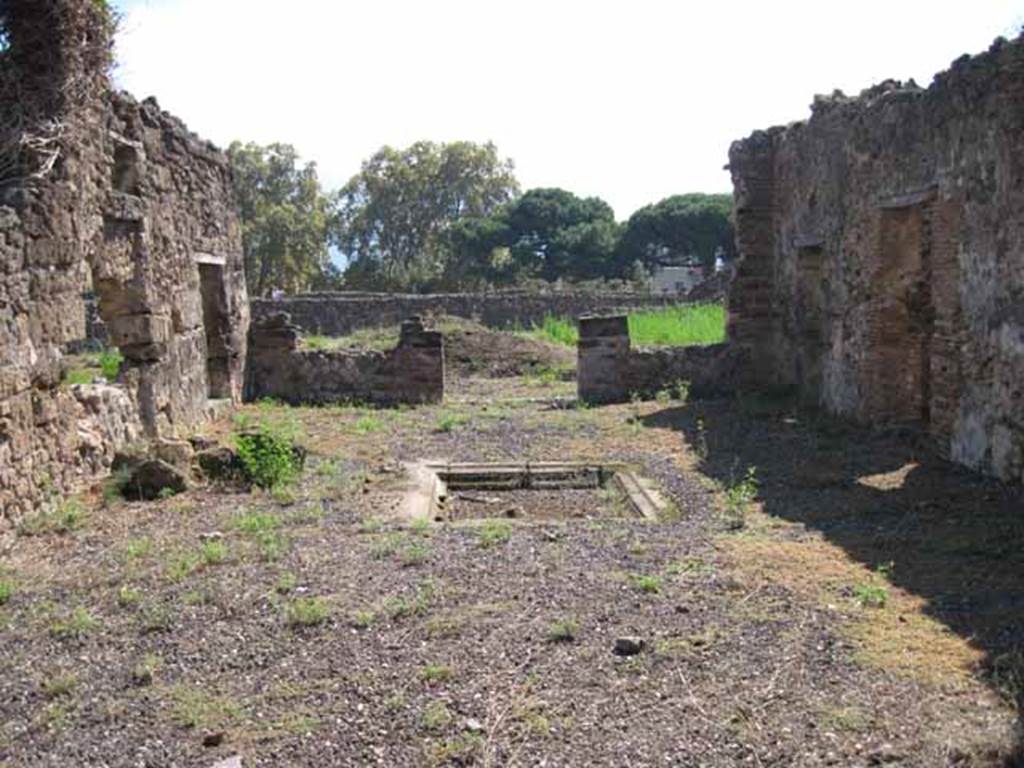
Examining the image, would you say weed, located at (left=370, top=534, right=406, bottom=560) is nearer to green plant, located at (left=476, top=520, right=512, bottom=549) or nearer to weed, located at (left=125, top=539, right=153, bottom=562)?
green plant, located at (left=476, top=520, right=512, bottom=549)

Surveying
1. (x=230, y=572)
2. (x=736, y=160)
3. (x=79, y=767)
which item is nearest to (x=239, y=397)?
(x=736, y=160)

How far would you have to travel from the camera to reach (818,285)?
11.6m

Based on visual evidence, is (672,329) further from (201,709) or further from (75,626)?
(201,709)

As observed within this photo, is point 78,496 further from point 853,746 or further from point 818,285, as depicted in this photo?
point 818,285

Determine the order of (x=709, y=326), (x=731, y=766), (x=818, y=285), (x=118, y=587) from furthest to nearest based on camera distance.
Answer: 1. (x=709, y=326)
2. (x=818, y=285)
3. (x=118, y=587)
4. (x=731, y=766)

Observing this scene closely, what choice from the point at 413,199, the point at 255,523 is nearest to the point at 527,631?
the point at 255,523

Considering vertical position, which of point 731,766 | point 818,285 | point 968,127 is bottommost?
point 731,766

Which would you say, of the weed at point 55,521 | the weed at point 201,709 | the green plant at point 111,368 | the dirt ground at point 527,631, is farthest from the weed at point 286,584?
the green plant at point 111,368

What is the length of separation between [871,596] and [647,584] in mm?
1023

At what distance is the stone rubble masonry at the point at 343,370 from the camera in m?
13.3

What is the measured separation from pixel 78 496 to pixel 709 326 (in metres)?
11.9

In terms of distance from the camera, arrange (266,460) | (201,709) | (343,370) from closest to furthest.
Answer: (201,709), (266,460), (343,370)

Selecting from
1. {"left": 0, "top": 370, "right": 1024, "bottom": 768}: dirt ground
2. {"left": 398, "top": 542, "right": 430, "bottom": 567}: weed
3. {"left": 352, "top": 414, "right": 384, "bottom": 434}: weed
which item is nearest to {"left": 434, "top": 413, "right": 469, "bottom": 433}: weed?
{"left": 352, "top": 414, "right": 384, "bottom": 434}: weed

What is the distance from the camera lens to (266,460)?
7773mm
